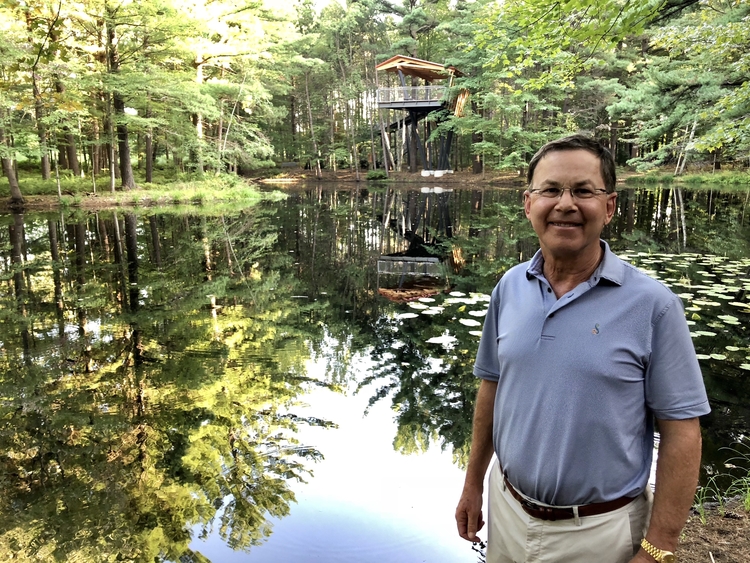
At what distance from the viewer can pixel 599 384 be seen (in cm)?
142

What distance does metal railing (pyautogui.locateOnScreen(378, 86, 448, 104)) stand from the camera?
3234 cm

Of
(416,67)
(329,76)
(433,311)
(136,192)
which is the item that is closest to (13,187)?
(136,192)

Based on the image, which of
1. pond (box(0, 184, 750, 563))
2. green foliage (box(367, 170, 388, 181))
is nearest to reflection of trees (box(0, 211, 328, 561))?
pond (box(0, 184, 750, 563))

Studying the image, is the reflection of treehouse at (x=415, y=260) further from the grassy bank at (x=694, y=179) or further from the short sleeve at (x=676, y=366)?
the grassy bank at (x=694, y=179)

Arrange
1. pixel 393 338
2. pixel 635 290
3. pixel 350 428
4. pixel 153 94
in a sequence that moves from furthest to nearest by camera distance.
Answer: pixel 153 94
pixel 393 338
pixel 350 428
pixel 635 290

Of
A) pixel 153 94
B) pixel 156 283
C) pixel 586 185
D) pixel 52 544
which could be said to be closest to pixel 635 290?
pixel 586 185

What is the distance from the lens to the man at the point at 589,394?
4.58ft

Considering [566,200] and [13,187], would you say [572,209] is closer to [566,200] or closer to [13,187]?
[566,200]

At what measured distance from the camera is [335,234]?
13805 millimetres

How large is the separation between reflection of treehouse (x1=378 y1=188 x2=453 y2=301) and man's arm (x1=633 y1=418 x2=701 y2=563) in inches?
253

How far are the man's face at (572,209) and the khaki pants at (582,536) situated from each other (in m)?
0.76

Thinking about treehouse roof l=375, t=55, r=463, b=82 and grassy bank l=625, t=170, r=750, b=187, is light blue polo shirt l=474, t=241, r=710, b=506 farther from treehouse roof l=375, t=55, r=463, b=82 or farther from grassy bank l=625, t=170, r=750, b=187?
treehouse roof l=375, t=55, r=463, b=82

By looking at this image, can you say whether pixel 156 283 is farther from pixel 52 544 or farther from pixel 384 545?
pixel 384 545

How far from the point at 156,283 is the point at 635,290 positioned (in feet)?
27.1
